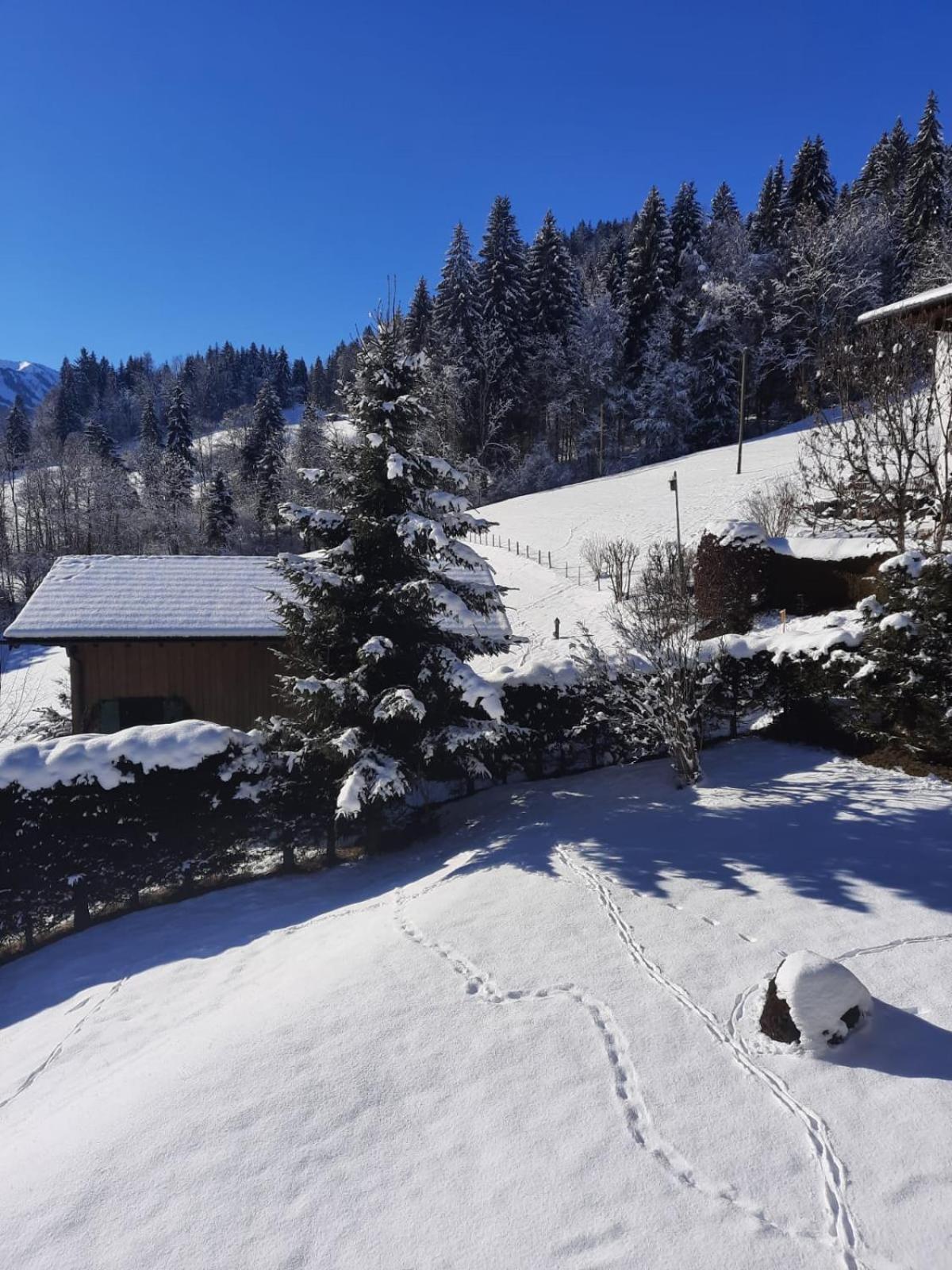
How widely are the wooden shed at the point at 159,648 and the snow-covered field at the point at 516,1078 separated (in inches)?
285

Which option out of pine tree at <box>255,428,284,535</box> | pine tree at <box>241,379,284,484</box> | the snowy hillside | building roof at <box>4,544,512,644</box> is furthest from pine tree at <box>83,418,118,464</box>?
building roof at <box>4,544,512,644</box>

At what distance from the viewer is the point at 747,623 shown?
19812mm

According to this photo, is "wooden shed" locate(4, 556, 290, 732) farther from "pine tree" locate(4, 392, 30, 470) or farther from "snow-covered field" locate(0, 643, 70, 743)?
"pine tree" locate(4, 392, 30, 470)

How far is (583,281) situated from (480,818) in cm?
6337

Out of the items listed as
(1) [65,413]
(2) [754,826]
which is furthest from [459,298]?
(1) [65,413]

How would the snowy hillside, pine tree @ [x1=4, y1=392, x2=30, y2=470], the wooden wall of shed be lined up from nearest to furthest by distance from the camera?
the wooden wall of shed → the snowy hillside → pine tree @ [x1=4, y1=392, x2=30, y2=470]

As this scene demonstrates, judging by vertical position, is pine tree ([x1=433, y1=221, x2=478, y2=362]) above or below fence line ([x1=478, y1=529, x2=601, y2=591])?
above

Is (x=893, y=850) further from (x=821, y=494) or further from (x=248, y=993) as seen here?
A: (x=821, y=494)

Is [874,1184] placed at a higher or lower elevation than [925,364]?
lower

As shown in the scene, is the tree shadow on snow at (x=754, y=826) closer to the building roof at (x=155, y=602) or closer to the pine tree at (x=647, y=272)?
the building roof at (x=155, y=602)

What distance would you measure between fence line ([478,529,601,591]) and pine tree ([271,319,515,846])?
54.2ft

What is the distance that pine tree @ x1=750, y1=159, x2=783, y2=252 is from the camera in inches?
2221

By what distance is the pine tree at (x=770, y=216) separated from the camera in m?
56.4

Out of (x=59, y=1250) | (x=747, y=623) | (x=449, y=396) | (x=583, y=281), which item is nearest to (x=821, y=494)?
(x=747, y=623)
